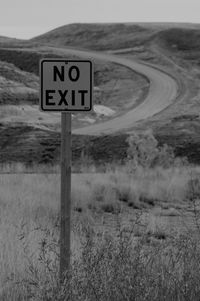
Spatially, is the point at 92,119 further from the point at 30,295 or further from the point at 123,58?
the point at 30,295

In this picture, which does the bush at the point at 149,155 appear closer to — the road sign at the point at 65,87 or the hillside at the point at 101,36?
the road sign at the point at 65,87

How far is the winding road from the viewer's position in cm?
5070

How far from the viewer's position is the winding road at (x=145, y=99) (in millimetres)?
50700

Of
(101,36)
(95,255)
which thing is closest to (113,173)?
(95,255)

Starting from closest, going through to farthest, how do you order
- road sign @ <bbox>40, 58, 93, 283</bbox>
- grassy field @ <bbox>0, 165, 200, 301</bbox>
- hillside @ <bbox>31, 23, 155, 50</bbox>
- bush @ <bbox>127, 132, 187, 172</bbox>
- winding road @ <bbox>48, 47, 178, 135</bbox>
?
1. grassy field @ <bbox>0, 165, 200, 301</bbox>
2. road sign @ <bbox>40, 58, 93, 283</bbox>
3. bush @ <bbox>127, 132, 187, 172</bbox>
4. winding road @ <bbox>48, 47, 178, 135</bbox>
5. hillside @ <bbox>31, 23, 155, 50</bbox>

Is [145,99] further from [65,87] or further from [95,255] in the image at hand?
[95,255]

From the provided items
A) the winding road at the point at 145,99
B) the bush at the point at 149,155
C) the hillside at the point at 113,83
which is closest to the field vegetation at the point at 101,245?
the bush at the point at 149,155

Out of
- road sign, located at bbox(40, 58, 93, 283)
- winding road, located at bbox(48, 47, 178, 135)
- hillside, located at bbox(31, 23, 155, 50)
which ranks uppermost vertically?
hillside, located at bbox(31, 23, 155, 50)

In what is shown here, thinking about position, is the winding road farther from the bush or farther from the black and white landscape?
the bush

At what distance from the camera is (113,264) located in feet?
22.1

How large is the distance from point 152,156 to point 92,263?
1098 inches

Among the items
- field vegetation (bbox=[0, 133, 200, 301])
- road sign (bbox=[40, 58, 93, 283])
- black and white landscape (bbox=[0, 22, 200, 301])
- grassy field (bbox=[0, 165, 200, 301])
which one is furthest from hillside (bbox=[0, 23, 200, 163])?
road sign (bbox=[40, 58, 93, 283])

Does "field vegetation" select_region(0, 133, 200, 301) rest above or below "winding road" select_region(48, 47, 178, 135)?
below

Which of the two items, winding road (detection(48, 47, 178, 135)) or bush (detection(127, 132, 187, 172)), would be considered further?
winding road (detection(48, 47, 178, 135))
